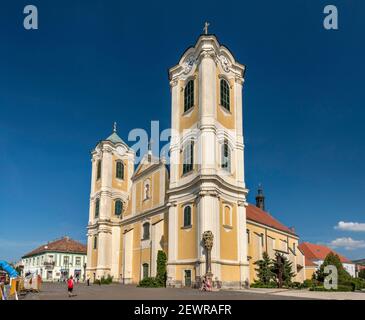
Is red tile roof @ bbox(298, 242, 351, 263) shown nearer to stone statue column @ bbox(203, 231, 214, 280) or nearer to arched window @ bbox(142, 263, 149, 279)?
arched window @ bbox(142, 263, 149, 279)

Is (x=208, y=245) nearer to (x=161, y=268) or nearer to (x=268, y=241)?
(x=161, y=268)

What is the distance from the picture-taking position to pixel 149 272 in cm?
3834

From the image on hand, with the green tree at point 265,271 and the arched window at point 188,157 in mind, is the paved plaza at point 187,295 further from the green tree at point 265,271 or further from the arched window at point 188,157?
the green tree at point 265,271

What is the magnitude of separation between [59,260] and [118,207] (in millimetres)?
31018

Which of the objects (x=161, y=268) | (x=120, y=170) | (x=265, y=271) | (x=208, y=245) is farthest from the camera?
(x=120, y=170)

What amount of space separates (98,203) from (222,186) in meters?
24.5

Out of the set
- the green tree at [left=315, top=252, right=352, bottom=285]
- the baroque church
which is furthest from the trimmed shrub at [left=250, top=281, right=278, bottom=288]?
the green tree at [left=315, top=252, right=352, bottom=285]

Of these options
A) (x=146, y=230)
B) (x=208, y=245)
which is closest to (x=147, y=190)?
(x=146, y=230)

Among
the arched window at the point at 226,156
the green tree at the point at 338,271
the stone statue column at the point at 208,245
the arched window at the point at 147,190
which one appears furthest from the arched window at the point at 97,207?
the green tree at the point at 338,271

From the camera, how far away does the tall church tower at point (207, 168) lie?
30.6 metres

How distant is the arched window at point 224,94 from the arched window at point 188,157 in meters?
4.70

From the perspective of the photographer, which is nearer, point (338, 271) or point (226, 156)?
point (226, 156)

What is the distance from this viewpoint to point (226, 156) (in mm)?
33875
